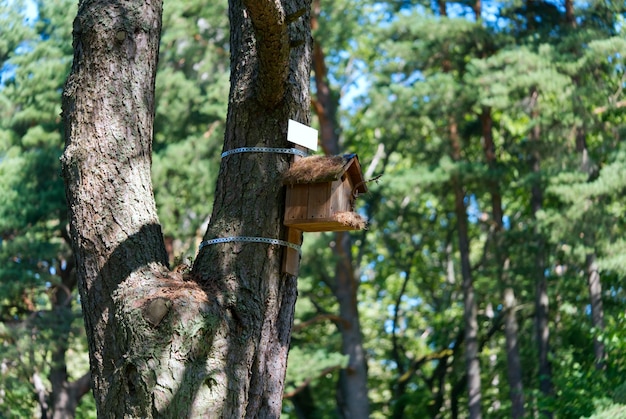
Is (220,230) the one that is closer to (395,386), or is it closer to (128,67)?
(128,67)

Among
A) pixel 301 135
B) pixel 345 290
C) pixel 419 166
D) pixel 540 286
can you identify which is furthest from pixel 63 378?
pixel 301 135

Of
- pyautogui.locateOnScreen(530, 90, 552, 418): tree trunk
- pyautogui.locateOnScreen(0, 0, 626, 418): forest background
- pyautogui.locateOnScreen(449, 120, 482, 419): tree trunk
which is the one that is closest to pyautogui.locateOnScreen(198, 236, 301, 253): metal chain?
pyautogui.locateOnScreen(0, 0, 626, 418): forest background

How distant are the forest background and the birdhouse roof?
26.3ft

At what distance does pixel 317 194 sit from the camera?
349 centimetres

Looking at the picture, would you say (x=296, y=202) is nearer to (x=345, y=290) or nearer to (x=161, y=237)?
(x=161, y=237)

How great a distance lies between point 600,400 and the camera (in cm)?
931

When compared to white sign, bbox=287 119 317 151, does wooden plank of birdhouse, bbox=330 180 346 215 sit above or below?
below

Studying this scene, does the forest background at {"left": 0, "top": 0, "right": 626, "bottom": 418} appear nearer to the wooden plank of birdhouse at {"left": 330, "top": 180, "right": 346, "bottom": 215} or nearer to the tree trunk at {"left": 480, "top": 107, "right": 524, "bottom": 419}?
the tree trunk at {"left": 480, "top": 107, "right": 524, "bottom": 419}

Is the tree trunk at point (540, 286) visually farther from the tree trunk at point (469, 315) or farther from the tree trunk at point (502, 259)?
the tree trunk at point (469, 315)

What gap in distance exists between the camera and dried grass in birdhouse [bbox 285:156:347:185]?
3.48m

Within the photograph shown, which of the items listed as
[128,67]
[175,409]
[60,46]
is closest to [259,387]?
[175,409]

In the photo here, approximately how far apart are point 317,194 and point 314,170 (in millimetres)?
96

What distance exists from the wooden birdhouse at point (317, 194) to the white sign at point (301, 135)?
2.6 inches

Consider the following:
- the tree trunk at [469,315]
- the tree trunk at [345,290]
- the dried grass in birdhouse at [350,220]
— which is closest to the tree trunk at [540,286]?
the tree trunk at [469,315]
